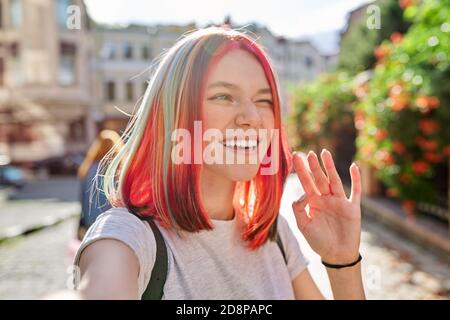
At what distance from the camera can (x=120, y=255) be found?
2.88 feet

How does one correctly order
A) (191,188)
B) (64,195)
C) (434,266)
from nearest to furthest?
1. (191,188)
2. (434,266)
3. (64,195)

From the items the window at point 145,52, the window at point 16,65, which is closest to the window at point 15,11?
the window at point 16,65

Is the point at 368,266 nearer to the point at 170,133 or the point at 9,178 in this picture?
the point at 170,133

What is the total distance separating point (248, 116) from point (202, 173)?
0.71 ft

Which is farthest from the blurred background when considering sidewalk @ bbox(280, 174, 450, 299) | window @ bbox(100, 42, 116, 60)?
window @ bbox(100, 42, 116, 60)

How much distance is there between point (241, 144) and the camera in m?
0.98

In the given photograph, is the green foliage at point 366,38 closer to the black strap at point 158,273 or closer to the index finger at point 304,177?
the index finger at point 304,177

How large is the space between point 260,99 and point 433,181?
567cm

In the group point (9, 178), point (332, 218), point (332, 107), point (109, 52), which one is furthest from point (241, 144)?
point (109, 52)

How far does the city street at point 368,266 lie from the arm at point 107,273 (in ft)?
5.71

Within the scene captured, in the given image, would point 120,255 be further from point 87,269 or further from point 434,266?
point 434,266

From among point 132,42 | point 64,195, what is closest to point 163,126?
point 64,195

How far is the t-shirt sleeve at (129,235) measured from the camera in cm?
89
